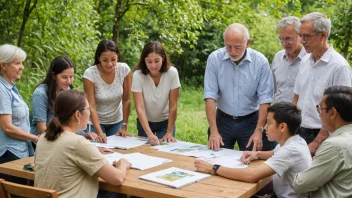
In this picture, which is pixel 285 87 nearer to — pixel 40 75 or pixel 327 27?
pixel 327 27

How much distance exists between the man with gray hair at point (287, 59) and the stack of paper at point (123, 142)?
144 centimetres

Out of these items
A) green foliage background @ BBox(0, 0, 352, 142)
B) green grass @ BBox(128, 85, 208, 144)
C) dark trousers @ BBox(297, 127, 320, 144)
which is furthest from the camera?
green grass @ BBox(128, 85, 208, 144)

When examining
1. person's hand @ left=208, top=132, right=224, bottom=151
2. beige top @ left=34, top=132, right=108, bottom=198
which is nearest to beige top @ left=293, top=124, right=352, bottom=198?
person's hand @ left=208, top=132, right=224, bottom=151

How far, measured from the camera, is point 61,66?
4258 millimetres

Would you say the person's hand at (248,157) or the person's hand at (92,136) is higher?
the person's hand at (92,136)

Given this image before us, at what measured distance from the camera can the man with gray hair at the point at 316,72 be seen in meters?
3.83

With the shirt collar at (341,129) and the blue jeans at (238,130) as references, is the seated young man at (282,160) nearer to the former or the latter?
the shirt collar at (341,129)

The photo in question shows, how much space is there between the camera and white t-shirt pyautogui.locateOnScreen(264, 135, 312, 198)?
10.5ft

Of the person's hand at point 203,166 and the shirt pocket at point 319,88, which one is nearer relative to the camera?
the person's hand at point 203,166

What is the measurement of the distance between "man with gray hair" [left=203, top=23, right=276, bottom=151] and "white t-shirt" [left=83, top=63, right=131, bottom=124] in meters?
0.93

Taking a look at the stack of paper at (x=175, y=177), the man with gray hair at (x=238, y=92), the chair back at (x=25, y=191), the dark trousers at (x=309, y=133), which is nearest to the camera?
the chair back at (x=25, y=191)

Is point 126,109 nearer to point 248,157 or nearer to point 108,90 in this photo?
point 108,90

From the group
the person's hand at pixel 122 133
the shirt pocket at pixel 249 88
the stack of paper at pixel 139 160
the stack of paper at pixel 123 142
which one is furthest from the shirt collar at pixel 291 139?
the person's hand at pixel 122 133

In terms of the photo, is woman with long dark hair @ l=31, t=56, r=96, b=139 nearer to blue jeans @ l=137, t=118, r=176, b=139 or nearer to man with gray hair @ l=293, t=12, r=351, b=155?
blue jeans @ l=137, t=118, r=176, b=139
